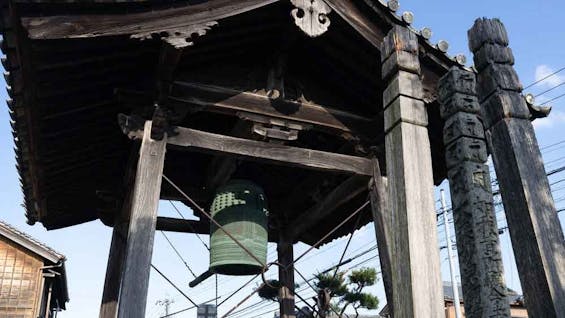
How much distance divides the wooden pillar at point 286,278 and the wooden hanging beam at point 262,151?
225 centimetres

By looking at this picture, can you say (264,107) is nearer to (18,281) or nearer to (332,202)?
(332,202)

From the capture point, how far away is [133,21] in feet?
14.5

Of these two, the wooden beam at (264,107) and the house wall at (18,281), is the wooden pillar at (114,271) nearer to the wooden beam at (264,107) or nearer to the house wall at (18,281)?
the wooden beam at (264,107)

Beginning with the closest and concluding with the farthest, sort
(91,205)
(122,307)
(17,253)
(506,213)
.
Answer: (506,213) → (122,307) → (91,205) → (17,253)

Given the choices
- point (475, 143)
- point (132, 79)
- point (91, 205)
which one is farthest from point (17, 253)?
point (475, 143)


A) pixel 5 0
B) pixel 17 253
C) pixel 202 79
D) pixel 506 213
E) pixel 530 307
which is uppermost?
pixel 17 253

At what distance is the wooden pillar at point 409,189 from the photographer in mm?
3068

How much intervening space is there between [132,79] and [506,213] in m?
3.78

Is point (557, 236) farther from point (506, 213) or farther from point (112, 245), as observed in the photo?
point (112, 245)

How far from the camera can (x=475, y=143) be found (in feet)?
13.0

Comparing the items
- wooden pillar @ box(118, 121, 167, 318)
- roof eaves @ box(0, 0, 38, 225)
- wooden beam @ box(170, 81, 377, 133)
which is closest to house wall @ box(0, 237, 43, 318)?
roof eaves @ box(0, 0, 38, 225)

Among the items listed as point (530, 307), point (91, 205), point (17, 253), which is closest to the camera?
point (530, 307)

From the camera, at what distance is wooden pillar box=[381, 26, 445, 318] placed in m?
3.07

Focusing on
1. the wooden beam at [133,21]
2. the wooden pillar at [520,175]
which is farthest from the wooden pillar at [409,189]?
the wooden beam at [133,21]
